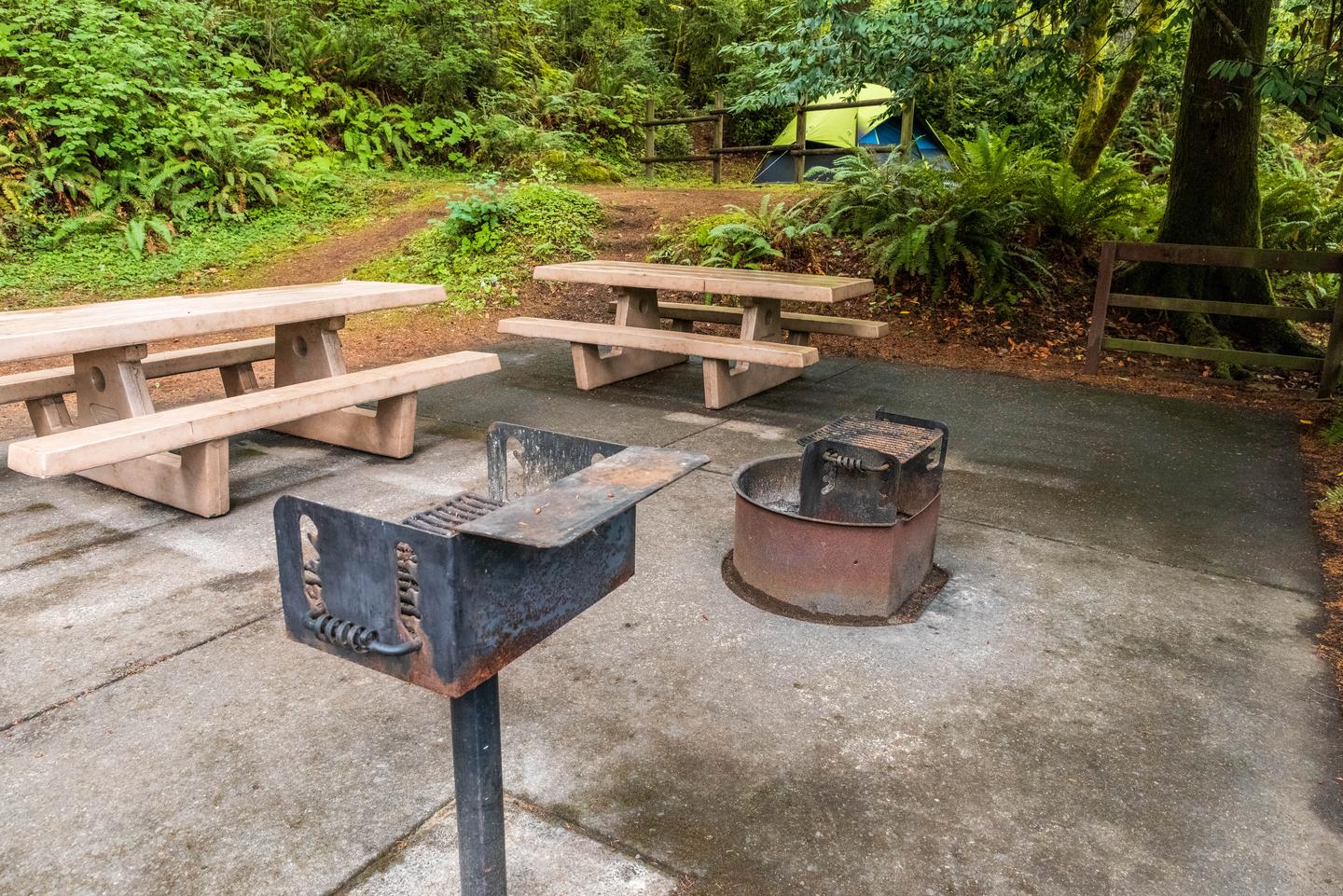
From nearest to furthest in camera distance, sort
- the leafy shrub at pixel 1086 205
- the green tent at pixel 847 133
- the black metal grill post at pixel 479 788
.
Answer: the black metal grill post at pixel 479 788, the leafy shrub at pixel 1086 205, the green tent at pixel 847 133

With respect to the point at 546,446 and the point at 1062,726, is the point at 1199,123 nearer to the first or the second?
the point at 1062,726

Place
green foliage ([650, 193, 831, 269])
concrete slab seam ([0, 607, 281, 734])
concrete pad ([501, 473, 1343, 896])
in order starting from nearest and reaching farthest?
concrete pad ([501, 473, 1343, 896]) → concrete slab seam ([0, 607, 281, 734]) → green foliage ([650, 193, 831, 269])

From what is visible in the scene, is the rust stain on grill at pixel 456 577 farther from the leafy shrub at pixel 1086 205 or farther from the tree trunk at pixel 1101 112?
the tree trunk at pixel 1101 112

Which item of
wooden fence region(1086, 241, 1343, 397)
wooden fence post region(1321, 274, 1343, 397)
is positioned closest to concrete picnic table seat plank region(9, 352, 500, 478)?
wooden fence region(1086, 241, 1343, 397)

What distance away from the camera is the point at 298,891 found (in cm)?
194

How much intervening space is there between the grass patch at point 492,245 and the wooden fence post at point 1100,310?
4.97 meters

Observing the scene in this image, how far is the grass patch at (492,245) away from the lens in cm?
898

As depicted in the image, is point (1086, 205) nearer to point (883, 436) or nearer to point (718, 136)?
point (883, 436)

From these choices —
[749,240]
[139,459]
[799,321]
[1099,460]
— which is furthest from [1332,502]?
[749,240]

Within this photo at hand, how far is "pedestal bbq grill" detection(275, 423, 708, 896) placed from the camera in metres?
1.39

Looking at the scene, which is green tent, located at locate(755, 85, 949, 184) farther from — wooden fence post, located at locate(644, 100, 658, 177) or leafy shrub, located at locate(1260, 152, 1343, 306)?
leafy shrub, located at locate(1260, 152, 1343, 306)

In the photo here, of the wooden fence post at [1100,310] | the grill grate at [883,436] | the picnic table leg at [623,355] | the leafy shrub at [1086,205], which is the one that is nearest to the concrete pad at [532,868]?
the grill grate at [883,436]

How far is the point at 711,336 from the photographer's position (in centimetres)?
631

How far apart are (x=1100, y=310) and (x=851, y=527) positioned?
5.04m
